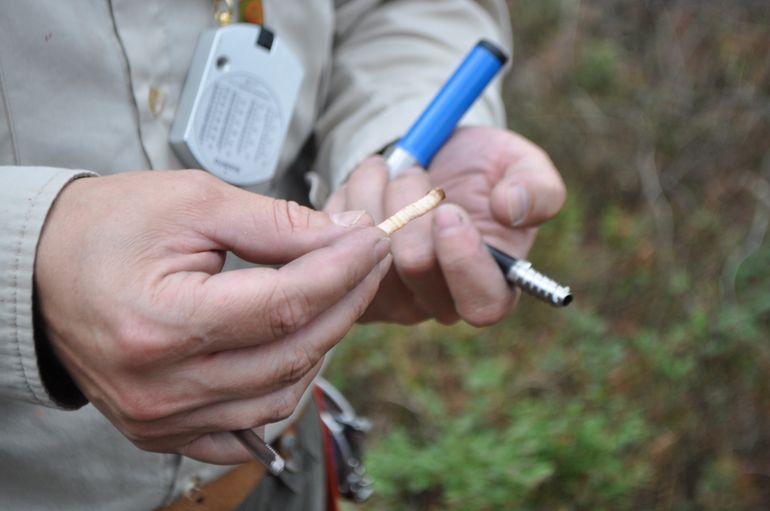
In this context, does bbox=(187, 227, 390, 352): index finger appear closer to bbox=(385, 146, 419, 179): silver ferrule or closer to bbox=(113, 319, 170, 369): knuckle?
bbox=(113, 319, 170, 369): knuckle

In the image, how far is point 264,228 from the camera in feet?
2.33

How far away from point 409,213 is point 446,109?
0.35 m

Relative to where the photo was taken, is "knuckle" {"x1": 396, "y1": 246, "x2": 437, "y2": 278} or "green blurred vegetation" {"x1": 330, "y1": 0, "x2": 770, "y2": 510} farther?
"green blurred vegetation" {"x1": 330, "y1": 0, "x2": 770, "y2": 510}

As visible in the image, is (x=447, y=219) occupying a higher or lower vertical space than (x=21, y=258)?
lower

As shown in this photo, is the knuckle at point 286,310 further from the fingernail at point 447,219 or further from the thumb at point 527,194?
the thumb at point 527,194

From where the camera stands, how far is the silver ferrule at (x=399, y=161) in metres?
1.14

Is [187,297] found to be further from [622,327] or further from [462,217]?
[622,327]

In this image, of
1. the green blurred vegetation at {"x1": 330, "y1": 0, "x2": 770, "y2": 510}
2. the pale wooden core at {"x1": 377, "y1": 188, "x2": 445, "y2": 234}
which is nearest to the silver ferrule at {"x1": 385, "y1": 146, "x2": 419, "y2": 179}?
the pale wooden core at {"x1": 377, "y1": 188, "x2": 445, "y2": 234}

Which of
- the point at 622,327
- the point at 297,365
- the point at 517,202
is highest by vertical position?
the point at 297,365

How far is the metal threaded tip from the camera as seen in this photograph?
946 millimetres

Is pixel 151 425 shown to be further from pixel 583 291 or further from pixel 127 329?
pixel 583 291

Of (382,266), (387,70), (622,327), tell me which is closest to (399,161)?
(387,70)

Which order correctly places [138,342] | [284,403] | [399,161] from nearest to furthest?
[138,342] < [284,403] < [399,161]

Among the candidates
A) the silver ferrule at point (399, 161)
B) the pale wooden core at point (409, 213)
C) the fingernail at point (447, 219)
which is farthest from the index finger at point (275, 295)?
the silver ferrule at point (399, 161)
